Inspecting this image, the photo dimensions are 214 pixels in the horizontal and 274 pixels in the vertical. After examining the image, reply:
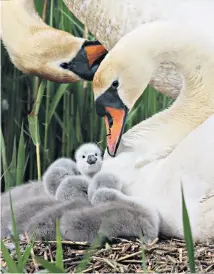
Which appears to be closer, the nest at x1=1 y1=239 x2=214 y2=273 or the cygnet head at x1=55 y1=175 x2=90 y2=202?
the nest at x1=1 y1=239 x2=214 y2=273

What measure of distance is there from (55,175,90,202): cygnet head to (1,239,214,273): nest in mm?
152

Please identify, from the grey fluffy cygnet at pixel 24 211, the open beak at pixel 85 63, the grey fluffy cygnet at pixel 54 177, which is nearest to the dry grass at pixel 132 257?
the grey fluffy cygnet at pixel 24 211

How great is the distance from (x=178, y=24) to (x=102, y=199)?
52cm

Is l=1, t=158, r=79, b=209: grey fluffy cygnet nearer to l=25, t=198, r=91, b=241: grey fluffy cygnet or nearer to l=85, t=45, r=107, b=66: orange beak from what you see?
l=25, t=198, r=91, b=241: grey fluffy cygnet

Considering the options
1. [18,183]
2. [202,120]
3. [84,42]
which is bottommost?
[18,183]

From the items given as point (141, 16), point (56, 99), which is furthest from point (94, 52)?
point (56, 99)

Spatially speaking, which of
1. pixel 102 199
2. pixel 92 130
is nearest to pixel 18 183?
pixel 92 130

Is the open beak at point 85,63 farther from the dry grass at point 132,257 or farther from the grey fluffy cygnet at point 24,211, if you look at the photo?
the dry grass at point 132,257

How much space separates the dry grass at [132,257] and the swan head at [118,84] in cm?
29

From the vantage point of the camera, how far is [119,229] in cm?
208

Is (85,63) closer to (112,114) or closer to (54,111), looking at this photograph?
(112,114)

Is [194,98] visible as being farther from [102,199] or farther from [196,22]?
[102,199]

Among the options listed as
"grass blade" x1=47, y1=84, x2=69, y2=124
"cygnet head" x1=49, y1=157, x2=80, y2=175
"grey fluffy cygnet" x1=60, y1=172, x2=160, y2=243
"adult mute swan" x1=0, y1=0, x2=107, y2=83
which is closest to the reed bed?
"grass blade" x1=47, y1=84, x2=69, y2=124

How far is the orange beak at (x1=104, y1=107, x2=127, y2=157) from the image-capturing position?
228 cm
